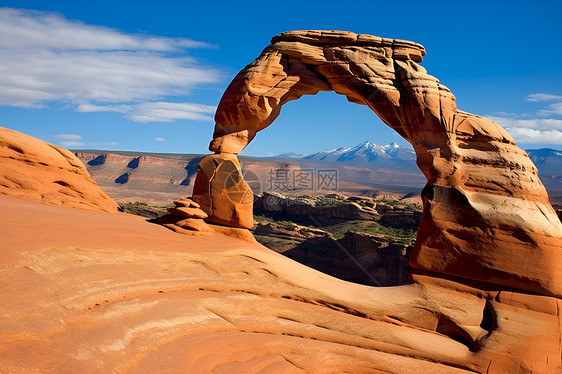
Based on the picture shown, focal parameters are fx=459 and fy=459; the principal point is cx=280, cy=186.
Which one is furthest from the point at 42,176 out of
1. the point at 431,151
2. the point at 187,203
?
the point at 431,151

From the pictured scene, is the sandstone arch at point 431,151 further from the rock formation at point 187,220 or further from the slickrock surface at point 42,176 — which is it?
the slickrock surface at point 42,176

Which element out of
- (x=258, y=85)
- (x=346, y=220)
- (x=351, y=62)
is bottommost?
(x=346, y=220)

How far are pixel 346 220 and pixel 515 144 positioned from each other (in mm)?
29646

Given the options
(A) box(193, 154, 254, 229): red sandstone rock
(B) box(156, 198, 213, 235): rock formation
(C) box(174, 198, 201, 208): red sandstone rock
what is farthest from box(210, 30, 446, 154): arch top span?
(B) box(156, 198, 213, 235): rock formation

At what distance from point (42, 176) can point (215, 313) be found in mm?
7332

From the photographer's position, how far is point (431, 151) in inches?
509

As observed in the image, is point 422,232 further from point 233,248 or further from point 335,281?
point 233,248

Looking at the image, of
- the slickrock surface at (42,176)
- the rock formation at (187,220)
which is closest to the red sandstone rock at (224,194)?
the rock formation at (187,220)

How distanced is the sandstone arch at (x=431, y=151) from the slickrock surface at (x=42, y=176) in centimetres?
359

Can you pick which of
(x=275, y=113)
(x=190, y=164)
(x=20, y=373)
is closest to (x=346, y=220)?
(x=275, y=113)

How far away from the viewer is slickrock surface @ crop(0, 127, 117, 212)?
41.9 ft

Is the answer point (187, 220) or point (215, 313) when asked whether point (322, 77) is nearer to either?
point (187, 220)

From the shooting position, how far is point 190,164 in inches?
4274

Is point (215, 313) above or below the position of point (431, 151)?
below
